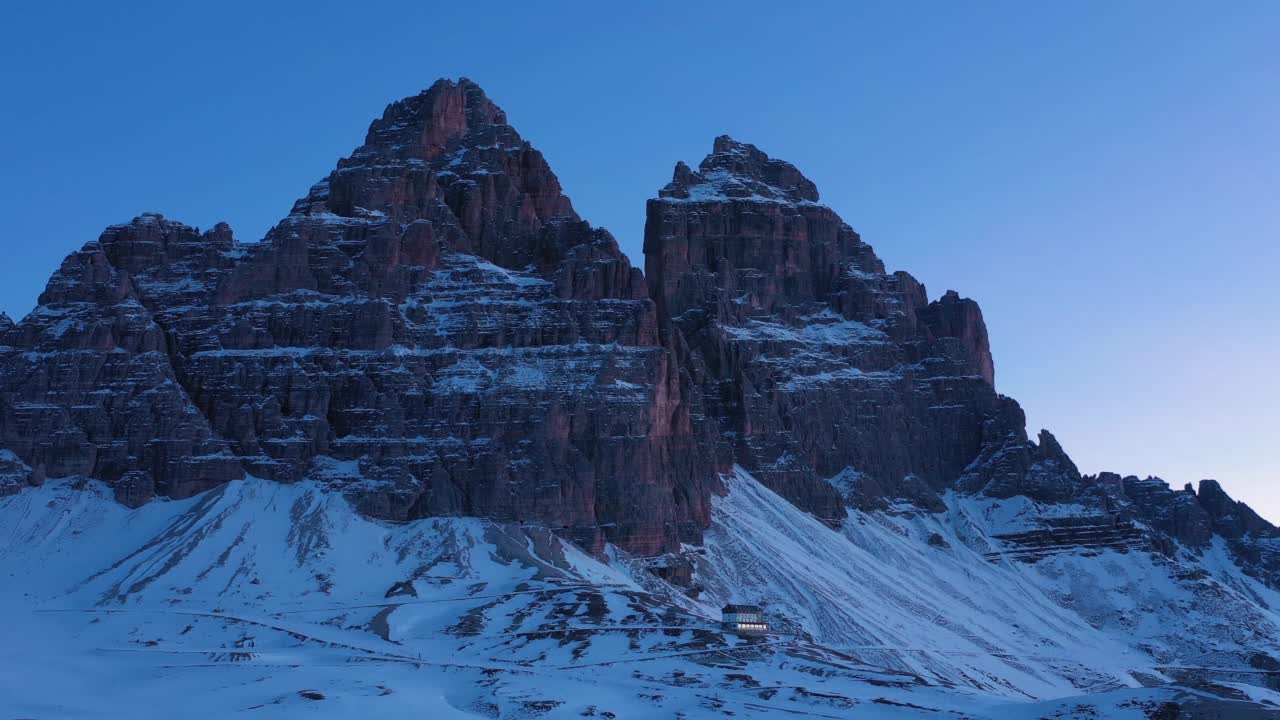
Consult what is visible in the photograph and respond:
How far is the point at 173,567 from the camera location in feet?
654

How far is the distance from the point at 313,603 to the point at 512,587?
22951 millimetres

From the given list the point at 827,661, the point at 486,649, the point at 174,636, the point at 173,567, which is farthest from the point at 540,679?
the point at 173,567

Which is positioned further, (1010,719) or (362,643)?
(362,643)

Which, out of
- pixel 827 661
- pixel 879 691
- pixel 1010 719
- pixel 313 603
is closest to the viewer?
pixel 1010 719

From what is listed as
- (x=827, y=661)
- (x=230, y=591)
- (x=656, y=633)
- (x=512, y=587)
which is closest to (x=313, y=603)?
(x=230, y=591)

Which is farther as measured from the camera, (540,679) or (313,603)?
(313,603)

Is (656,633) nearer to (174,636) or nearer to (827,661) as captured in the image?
(827,661)

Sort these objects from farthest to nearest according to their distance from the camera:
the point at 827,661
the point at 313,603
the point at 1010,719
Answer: the point at 313,603 → the point at 827,661 → the point at 1010,719

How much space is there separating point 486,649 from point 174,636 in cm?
3352

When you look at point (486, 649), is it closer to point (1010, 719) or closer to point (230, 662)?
point (230, 662)

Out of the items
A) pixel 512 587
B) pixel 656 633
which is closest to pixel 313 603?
pixel 512 587

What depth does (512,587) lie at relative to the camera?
645ft

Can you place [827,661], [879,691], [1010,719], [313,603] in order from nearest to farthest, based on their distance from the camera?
[1010,719], [879,691], [827,661], [313,603]

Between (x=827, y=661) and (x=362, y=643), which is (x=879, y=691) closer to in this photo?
(x=827, y=661)
